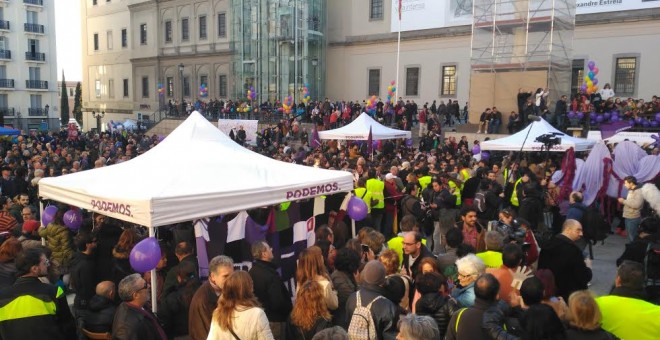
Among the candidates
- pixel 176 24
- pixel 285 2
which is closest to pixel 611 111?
pixel 285 2

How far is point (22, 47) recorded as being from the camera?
170 feet

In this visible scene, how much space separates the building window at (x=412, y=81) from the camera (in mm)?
33112

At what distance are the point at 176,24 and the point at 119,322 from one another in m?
44.3

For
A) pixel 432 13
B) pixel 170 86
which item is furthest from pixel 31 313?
pixel 170 86

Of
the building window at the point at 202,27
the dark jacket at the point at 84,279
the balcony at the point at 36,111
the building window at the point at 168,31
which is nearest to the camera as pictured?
the dark jacket at the point at 84,279

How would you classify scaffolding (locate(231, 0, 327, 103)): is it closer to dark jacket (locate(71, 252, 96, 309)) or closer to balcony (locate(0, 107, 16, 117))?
balcony (locate(0, 107, 16, 117))

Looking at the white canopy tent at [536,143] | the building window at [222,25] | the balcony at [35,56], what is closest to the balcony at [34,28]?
the balcony at [35,56]

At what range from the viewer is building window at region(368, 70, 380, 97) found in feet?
114

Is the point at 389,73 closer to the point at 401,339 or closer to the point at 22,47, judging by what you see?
the point at 401,339

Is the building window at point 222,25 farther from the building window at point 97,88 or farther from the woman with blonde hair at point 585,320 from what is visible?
the woman with blonde hair at point 585,320

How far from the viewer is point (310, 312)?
410 centimetres

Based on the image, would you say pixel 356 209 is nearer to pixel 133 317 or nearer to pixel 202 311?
pixel 202 311

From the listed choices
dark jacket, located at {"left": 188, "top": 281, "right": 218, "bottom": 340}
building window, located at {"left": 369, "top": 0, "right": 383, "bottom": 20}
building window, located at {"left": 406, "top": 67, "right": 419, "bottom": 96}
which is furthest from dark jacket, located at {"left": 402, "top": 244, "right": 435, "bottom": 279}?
building window, located at {"left": 369, "top": 0, "right": 383, "bottom": 20}

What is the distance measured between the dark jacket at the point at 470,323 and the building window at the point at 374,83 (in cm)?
3145
